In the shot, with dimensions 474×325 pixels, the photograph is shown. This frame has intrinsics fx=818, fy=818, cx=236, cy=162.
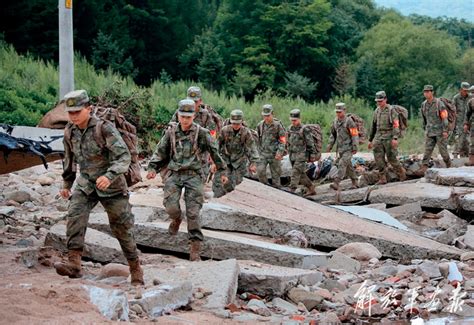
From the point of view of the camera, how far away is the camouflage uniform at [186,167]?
9.45m

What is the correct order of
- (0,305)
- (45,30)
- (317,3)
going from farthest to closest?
1. (317,3)
2. (45,30)
3. (0,305)

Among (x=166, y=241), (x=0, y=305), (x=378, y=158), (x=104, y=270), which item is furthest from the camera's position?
(x=378, y=158)

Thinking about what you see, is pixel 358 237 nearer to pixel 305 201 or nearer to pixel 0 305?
pixel 305 201

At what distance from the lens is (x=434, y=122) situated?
1753 centimetres

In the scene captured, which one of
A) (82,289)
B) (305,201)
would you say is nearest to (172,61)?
(305,201)

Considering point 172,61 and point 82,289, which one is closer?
point 82,289

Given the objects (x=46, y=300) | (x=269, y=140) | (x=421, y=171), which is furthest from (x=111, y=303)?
(x=421, y=171)

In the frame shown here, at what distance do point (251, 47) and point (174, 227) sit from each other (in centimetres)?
3131

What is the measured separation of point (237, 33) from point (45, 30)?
12.2m

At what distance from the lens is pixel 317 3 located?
41750 mm

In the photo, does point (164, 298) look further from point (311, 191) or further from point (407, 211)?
point (311, 191)

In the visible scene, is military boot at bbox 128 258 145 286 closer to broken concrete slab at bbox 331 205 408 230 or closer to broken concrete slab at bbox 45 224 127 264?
broken concrete slab at bbox 45 224 127 264

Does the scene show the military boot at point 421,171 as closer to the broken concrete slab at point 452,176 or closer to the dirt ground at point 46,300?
the broken concrete slab at point 452,176

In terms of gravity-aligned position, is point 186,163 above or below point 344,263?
above
